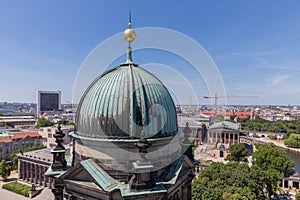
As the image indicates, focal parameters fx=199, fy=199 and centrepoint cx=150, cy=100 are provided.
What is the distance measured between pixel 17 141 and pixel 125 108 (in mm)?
81674

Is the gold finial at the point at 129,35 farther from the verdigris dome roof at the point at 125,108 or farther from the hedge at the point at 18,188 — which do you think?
the hedge at the point at 18,188

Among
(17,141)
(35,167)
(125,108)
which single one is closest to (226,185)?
(125,108)

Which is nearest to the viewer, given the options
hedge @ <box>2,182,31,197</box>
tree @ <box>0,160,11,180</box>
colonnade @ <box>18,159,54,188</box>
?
hedge @ <box>2,182,31,197</box>

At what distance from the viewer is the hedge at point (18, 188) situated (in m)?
51.0

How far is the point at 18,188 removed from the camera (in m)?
52.8

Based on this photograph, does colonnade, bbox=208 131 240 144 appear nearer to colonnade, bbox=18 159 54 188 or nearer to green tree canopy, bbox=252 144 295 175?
green tree canopy, bbox=252 144 295 175

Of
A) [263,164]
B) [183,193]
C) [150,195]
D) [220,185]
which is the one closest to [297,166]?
[263,164]

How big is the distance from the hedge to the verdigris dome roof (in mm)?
51598

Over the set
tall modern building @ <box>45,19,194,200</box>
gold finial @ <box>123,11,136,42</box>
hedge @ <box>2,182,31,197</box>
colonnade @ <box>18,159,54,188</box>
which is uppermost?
gold finial @ <box>123,11,136,42</box>

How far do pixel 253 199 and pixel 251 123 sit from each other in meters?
138

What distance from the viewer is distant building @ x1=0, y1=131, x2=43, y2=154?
71688mm

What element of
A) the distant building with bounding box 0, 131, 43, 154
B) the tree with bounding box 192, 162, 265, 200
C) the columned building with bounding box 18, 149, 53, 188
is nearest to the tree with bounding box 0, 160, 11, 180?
the columned building with bounding box 18, 149, 53, 188

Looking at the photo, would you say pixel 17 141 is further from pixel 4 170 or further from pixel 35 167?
pixel 35 167

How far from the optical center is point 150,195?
33.6ft
